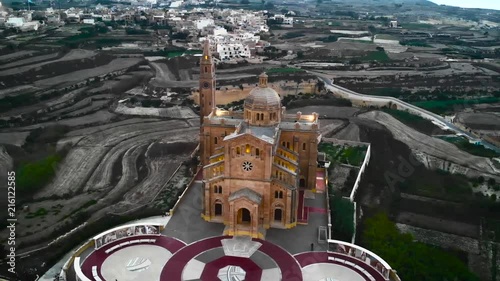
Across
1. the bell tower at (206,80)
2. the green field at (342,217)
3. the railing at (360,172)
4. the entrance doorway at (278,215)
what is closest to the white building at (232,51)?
the bell tower at (206,80)

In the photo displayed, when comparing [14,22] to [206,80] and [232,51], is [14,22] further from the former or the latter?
[206,80]

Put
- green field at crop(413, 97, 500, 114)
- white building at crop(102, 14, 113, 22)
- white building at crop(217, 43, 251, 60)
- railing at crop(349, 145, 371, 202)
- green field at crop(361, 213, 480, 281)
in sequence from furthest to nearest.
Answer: white building at crop(102, 14, 113, 22)
white building at crop(217, 43, 251, 60)
green field at crop(413, 97, 500, 114)
railing at crop(349, 145, 371, 202)
green field at crop(361, 213, 480, 281)

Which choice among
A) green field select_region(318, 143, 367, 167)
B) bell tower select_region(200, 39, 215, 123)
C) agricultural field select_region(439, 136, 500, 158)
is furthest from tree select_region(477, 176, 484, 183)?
bell tower select_region(200, 39, 215, 123)

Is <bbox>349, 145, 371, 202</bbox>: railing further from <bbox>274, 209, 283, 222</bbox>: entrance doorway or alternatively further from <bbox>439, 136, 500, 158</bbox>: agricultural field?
<bbox>439, 136, 500, 158</bbox>: agricultural field

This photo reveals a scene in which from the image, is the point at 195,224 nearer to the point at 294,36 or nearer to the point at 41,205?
the point at 41,205

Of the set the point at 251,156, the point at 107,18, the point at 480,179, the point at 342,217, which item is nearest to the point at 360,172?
the point at 342,217

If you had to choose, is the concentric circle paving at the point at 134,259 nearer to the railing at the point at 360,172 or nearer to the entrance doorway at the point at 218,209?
the entrance doorway at the point at 218,209
